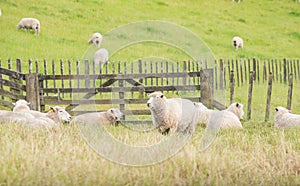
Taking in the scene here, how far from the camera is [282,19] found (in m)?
38.4

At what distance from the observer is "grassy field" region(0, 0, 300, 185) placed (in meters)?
5.34

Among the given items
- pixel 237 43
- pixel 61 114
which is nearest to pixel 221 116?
pixel 61 114

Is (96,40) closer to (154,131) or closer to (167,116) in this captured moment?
(167,116)

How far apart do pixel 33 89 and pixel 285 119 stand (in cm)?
594

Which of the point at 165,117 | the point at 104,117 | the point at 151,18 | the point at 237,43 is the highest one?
the point at 151,18

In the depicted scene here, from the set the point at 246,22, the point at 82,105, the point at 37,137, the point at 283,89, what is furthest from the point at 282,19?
the point at 37,137

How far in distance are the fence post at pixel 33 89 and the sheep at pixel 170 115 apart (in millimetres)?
4132

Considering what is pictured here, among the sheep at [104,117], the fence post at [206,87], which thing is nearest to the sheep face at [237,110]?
the fence post at [206,87]

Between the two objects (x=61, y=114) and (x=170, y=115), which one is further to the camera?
(x=61, y=114)

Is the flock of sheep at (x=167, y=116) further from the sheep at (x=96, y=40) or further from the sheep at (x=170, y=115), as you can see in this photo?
the sheep at (x=96, y=40)

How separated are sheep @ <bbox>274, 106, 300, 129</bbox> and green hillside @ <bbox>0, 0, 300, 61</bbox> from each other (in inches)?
458

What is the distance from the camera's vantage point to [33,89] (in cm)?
1270

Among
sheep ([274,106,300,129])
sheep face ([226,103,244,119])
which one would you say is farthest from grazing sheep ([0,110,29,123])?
sheep ([274,106,300,129])

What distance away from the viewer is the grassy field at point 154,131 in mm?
5344
